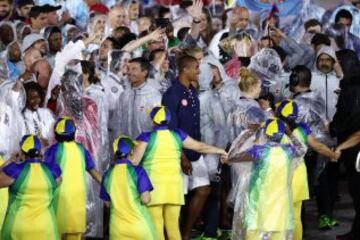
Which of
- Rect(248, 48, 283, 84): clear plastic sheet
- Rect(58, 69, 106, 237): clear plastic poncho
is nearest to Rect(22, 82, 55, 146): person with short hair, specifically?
Rect(58, 69, 106, 237): clear plastic poncho

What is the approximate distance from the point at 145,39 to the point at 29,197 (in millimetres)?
4540

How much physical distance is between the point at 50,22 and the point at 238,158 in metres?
6.05

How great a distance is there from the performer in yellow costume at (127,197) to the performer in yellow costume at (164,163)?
80 cm

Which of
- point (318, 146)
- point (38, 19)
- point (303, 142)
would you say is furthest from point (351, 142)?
point (38, 19)

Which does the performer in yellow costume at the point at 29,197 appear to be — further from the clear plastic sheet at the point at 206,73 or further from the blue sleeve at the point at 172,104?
the clear plastic sheet at the point at 206,73

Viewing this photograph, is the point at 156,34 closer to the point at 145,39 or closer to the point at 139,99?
the point at 145,39

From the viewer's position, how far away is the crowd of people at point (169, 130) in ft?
40.9

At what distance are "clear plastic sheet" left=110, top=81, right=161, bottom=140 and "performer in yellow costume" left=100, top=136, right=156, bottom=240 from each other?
2429 millimetres

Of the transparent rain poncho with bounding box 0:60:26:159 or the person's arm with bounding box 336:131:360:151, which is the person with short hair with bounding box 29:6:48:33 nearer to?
the transparent rain poncho with bounding box 0:60:26:159

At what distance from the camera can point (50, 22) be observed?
18234 millimetres

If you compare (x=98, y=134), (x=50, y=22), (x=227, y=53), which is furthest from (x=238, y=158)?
(x=50, y=22)

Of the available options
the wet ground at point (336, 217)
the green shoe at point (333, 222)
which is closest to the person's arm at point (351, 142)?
the wet ground at point (336, 217)

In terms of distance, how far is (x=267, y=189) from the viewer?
12688 mm

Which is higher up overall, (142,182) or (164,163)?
(164,163)
